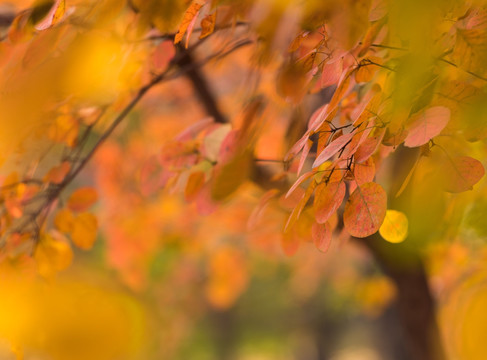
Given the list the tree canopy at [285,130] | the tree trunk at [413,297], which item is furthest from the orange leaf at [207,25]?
the tree trunk at [413,297]

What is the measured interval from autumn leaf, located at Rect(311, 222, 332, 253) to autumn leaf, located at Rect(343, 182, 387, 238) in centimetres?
8

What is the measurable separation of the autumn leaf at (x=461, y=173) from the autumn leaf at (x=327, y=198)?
0.19m

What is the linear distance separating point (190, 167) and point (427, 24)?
802 mm

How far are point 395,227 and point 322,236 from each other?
0.16 metres

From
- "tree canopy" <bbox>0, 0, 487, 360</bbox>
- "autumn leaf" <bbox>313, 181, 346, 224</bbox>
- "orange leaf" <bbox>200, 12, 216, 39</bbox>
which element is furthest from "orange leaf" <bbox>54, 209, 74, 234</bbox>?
"autumn leaf" <bbox>313, 181, 346, 224</bbox>

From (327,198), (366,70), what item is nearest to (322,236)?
(327,198)

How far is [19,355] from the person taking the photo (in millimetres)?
1355

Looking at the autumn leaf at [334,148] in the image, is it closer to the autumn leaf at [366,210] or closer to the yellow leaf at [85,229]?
the autumn leaf at [366,210]

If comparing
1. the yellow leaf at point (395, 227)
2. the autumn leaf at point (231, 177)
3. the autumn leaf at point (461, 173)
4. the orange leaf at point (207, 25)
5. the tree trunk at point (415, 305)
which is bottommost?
the tree trunk at point (415, 305)

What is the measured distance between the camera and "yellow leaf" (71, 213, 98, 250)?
1.48 metres

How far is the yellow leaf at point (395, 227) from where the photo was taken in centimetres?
108

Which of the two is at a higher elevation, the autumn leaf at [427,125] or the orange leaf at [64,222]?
the autumn leaf at [427,125]

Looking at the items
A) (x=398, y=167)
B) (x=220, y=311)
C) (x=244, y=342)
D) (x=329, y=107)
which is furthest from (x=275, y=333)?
(x=329, y=107)

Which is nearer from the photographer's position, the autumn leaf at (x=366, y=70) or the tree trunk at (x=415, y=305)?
the autumn leaf at (x=366, y=70)
